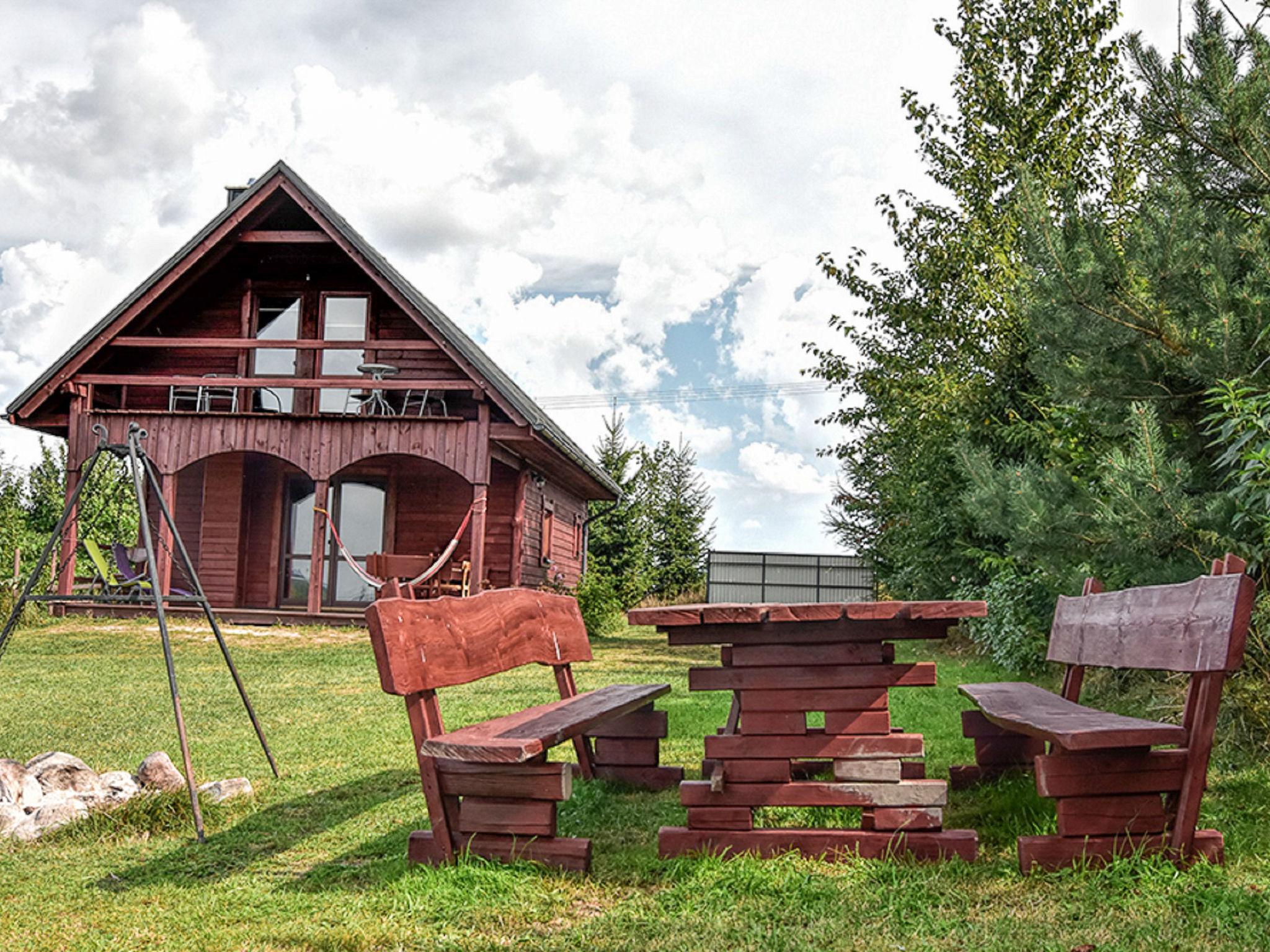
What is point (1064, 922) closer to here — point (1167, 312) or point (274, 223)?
point (1167, 312)

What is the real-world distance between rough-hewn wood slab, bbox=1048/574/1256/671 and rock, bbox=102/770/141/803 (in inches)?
160

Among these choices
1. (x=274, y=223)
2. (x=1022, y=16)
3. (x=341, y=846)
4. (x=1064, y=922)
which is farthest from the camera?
(x=274, y=223)

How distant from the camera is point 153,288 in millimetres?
16250

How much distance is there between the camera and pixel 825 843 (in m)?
3.84

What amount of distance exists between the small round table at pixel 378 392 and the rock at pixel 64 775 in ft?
35.7

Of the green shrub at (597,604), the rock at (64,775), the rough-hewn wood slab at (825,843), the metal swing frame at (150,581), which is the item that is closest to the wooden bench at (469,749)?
the rough-hewn wood slab at (825,843)

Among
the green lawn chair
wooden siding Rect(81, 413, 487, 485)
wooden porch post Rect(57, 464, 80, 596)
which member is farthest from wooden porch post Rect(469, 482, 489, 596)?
the green lawn chair

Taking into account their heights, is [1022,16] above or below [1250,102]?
above

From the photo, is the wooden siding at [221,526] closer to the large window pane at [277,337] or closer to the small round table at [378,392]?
the large window pane at [277,337]

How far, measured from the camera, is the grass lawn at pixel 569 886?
3.14 meters

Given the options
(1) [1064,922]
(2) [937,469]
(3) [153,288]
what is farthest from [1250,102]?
(3) [153,288]

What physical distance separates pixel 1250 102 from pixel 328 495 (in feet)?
50.1

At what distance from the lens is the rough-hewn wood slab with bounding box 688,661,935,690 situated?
3967mm

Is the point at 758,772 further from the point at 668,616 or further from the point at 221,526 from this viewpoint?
the point at 221,526
